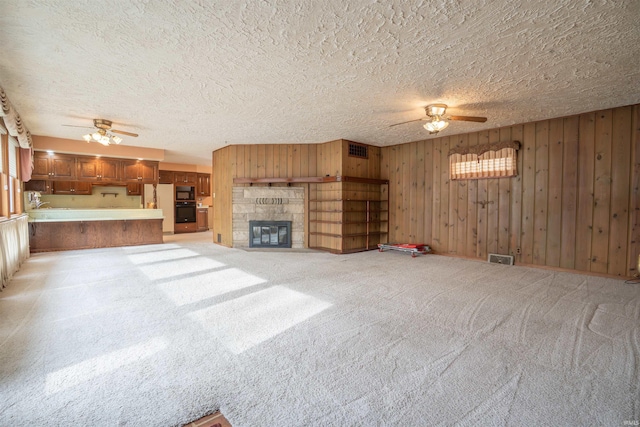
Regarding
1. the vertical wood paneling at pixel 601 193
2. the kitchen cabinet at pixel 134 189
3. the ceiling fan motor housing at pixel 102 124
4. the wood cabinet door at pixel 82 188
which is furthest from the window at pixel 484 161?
the wood cabinet door at pixel 82 188

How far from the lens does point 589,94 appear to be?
3.86 meters

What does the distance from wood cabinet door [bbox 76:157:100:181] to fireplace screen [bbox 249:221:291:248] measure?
13.7 ft

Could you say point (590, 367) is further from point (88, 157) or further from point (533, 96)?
point (88, 157)

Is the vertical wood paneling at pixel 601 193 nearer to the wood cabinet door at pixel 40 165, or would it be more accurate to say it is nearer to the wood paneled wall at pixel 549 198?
the wood paneled wall at pixel 549 198

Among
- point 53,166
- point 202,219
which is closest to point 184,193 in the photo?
point 202,219

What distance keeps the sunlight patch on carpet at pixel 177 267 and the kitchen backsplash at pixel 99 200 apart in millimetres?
4402

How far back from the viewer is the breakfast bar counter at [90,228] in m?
6.52

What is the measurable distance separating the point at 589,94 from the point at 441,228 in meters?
3.27

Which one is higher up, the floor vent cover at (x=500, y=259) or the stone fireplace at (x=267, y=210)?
the stone fireplace at (x=267, y=210)

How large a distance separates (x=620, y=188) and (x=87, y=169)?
34.9 ft

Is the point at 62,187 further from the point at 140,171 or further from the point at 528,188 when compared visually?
the point at 528,188

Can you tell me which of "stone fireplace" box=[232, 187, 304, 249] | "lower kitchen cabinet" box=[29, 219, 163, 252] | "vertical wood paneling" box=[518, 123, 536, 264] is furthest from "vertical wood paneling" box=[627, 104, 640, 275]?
"lower kitchen cabinet" box=[29, 219, 163, 252]

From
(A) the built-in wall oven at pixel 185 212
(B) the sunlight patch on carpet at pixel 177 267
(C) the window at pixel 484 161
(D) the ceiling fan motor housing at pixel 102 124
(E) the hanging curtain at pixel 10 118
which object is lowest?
(B) the sunlight patch on carpet at pixel 177 267

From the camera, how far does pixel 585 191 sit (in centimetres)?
467
